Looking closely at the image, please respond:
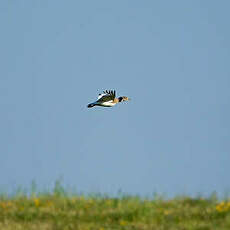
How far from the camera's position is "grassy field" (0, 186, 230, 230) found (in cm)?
1086

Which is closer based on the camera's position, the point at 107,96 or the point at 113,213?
the point at 113,213

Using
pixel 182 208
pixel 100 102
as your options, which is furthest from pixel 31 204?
pixel 100 102

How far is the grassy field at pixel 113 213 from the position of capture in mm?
10859

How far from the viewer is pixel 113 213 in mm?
11391

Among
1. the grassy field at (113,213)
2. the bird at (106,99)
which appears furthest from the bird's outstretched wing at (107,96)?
the grassy field at (113,213)

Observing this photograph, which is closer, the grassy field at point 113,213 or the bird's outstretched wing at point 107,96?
the grassy field at point 113,213

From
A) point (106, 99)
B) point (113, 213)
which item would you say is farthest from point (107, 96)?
point (113, 213)

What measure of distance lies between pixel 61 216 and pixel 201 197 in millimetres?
2910

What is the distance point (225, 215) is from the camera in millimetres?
11242

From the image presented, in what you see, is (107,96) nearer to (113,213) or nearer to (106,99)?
(106,99)

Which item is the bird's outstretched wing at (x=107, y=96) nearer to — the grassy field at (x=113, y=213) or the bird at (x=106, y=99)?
the bird at (x=106, y=99)

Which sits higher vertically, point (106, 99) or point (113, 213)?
point (106, 99)

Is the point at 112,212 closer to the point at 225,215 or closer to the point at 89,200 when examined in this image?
the point at 89,200

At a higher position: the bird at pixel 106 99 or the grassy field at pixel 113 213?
the bird at pixel 106 99
